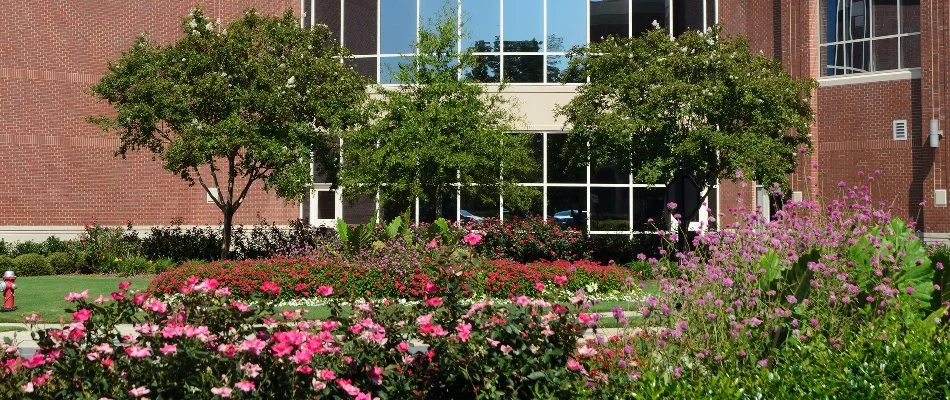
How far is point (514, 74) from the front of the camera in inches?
1131

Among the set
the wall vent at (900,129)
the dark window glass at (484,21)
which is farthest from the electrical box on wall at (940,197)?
the dark window glass at (484,21)

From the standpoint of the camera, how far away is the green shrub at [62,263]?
82.3 feet

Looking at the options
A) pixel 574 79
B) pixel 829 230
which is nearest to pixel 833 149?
pixel 574 79

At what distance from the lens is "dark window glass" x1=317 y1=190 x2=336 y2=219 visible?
3052 centimetres

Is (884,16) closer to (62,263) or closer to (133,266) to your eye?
(133,266)

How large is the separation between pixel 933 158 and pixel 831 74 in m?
4.70

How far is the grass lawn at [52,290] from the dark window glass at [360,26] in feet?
32.9

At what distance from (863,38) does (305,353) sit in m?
30.5

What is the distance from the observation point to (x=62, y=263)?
25172mm

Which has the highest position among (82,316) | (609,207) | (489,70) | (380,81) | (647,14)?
(647,14)

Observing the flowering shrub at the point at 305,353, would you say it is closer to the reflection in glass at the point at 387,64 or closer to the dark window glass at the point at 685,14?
the reflection in glass at the point at 387,64

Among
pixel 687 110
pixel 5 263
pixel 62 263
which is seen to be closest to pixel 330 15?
pixel 62 263

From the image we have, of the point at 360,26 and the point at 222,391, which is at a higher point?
the point at 360,26

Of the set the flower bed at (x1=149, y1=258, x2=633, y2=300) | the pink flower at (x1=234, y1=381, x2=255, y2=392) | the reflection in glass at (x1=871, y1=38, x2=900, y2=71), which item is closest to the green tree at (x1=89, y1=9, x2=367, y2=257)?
the flower bed at (x1=149, y1=258, x2=633, y2=300)
